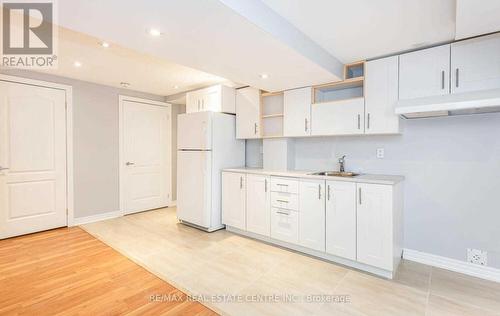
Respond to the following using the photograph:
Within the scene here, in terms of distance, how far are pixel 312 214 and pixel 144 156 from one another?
346cm

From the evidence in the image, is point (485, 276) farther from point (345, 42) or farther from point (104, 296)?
point (104, 296)

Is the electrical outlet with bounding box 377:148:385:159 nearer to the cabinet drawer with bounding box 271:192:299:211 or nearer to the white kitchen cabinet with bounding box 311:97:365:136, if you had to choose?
the white kitchen cabinet with bounding box 311:97:365:136

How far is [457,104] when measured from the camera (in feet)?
6.74

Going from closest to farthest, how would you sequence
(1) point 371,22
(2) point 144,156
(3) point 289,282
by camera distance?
(1) point 371,22 < (3) point 289,282 < (2) point 144,156

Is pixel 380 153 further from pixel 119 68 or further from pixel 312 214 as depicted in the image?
pixel 119 68

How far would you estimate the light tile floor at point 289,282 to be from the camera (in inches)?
79.0

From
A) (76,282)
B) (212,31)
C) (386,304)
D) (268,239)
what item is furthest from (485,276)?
(76,282)

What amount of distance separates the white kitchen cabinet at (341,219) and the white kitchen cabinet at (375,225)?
6 cm

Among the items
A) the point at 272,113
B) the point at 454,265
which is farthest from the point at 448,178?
the point at 272,113

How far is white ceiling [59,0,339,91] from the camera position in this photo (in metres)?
1.61

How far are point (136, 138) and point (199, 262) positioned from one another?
9.74 feet

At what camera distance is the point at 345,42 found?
97.8 inches

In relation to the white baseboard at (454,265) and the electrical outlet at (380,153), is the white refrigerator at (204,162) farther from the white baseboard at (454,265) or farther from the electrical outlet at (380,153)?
the white baseboard at (454,265)

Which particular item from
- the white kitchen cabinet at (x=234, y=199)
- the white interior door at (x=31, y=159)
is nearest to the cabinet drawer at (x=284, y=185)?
the white kitchen cabinet at (x=234, y=199)
